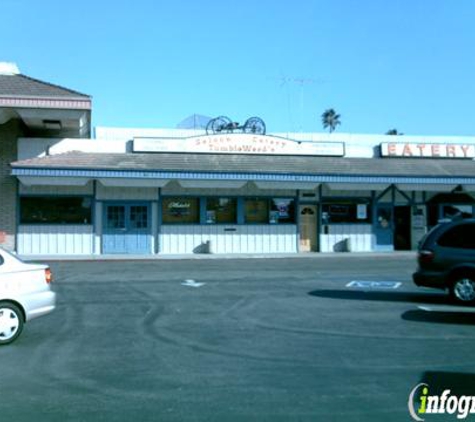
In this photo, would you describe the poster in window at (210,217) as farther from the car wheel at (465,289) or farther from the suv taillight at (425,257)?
the car wheel at (465,289)

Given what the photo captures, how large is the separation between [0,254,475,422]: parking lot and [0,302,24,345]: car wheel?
191 mm

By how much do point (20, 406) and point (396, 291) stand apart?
10.3m

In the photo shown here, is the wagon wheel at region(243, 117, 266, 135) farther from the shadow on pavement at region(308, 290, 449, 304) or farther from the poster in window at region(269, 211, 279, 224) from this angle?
the shadow on pavement at region(308, 290, 449, 304)

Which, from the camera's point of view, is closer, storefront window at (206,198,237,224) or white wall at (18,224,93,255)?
white wall at (18,224,93,255)

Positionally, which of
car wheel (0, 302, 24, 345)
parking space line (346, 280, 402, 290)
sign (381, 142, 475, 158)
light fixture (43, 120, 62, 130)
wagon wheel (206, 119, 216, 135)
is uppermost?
wagon wheel (206, 119, 216, 135)

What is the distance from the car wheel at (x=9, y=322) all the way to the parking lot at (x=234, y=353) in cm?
19

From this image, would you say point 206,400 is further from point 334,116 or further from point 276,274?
point 334,116

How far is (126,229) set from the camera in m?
25.9

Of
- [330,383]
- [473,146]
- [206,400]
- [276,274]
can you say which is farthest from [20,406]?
[473,146]

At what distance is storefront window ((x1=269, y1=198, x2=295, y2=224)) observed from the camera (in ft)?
89.8

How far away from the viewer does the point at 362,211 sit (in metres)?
28.4

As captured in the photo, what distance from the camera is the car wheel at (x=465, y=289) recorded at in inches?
475

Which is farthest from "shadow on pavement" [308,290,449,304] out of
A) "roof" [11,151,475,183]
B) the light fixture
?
the light fixture

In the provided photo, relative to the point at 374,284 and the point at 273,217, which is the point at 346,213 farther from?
the point at 374,284
